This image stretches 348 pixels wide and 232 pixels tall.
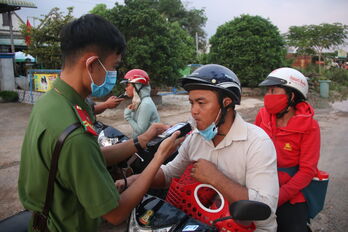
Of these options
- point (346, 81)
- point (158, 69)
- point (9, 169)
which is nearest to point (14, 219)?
point (9, 169)

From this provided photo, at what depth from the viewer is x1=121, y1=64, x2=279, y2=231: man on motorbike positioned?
1808 millimetres

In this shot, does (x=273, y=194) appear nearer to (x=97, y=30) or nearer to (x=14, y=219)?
(x=97, y=30)

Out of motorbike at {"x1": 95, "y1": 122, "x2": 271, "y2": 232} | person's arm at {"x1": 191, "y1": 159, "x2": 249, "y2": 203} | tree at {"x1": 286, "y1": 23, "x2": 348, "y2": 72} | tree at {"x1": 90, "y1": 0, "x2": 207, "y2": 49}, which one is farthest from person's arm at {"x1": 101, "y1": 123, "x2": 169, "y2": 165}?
tree at {"x1": 90, "y1": 0, "x2": 207, "y2": 49}

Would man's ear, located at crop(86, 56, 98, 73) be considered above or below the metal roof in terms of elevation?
below

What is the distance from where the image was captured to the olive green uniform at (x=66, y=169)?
54.3 inches

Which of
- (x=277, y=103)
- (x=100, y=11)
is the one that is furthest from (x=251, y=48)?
(x=277, y=103)

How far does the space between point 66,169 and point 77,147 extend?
0.13m

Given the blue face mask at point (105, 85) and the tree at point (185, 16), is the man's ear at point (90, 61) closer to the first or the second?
the blue face mask at point (105, 85)

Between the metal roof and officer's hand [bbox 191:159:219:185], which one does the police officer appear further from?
the metal roof

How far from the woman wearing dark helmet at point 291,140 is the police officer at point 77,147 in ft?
4.21

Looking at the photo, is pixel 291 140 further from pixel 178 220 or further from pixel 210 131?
pixel 178 220

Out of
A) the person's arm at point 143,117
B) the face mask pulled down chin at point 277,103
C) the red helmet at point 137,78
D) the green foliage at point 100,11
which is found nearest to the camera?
the face mask pulled down chin at point 277,103

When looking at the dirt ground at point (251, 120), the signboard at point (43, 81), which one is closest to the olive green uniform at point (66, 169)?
the dirt ground at point (251, 120)

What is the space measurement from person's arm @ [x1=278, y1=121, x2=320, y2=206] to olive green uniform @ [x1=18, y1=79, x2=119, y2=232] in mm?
1496
